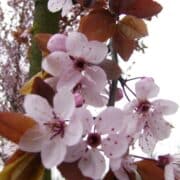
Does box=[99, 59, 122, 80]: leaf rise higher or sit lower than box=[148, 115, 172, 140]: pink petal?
higher

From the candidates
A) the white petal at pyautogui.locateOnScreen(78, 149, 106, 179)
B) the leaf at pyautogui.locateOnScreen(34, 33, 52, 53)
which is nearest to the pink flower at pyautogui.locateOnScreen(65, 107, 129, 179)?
the white petal at pyautogui.locateOnScreen(78, 149, 106, 179)

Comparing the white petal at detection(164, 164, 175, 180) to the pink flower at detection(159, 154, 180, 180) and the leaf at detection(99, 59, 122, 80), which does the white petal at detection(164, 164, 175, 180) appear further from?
the leaf at detection(99, 59, 122, 80)

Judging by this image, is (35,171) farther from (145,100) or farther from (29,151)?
(145,100)

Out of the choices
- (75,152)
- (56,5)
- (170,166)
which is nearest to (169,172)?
(170,166)

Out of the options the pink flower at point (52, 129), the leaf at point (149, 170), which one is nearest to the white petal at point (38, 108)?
the pink flower at point (52, 129)

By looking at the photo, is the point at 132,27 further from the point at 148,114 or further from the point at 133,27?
the point at 148,114

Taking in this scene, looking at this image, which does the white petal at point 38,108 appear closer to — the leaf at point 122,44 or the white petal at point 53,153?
the white petal at point 53,153

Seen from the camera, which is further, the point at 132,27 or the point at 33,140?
the point at 132,27
